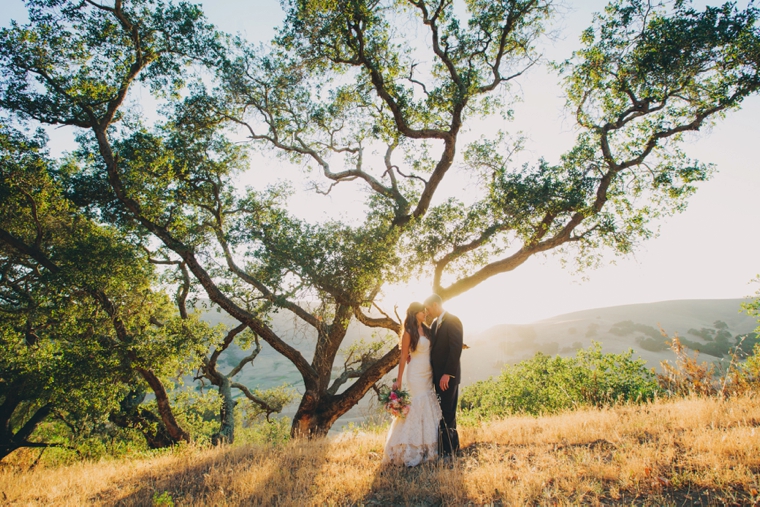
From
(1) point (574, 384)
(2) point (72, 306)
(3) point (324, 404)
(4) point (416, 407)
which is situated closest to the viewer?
(4) point (416, 407)

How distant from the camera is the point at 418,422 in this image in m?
5.39

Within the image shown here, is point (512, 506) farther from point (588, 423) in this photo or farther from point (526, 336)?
point (526, 336)

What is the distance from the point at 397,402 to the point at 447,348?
1114mm

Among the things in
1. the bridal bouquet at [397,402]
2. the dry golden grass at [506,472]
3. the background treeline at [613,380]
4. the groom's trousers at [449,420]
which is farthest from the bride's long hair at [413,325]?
the background treeline at [613,380]

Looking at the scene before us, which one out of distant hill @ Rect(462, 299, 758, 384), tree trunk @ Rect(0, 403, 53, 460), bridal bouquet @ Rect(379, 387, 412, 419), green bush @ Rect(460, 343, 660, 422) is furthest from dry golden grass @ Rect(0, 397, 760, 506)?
distant hill @ Rect(462, 299, 758, 384)

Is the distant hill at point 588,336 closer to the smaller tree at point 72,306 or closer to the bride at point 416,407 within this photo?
the smaller tree at point 72,306

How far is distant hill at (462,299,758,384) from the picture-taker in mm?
72875

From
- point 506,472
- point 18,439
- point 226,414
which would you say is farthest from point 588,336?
point 18,439

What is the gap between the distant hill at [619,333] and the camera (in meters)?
72.9

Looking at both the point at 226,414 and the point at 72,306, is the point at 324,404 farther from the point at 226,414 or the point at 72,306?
the point at 72,306

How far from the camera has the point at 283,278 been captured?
29.2 ft

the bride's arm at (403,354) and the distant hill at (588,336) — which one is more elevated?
the bride's arm at (403,354)

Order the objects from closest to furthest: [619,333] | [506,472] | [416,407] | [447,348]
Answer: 1. [506,472]
2. [416,407]
3. [447,348]
4. [619,333]

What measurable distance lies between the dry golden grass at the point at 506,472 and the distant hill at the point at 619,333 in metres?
65.9
